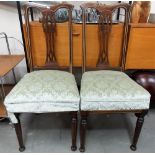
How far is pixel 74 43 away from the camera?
4.75 feet

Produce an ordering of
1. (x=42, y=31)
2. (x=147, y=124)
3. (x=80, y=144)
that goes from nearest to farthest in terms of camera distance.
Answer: (x=80, y=144) → (x=42, y=31) → (x=147, y=124)

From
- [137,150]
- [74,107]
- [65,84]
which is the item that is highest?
[65,84]

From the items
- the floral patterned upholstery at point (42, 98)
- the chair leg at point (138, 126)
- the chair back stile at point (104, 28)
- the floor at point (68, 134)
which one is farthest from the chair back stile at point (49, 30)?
the chair leg at point (138, 126)

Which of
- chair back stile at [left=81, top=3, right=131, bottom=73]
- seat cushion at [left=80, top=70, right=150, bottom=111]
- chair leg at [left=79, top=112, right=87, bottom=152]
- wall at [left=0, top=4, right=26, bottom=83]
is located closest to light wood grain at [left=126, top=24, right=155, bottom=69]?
chair back stile at [left=81, top=3, right=131, bottom=73]

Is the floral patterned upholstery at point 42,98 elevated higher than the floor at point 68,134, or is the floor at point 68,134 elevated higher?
the floral patterned upholstery at point 42,98

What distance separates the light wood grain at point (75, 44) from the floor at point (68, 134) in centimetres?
50

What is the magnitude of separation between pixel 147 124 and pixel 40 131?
3.02ft

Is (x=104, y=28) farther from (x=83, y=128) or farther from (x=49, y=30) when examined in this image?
(x=83, y=128)

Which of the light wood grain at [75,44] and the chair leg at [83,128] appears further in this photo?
the light wood grain at [75,44]

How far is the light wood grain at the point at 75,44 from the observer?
1.39 metres

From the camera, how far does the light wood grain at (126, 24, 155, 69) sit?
4.51 feet

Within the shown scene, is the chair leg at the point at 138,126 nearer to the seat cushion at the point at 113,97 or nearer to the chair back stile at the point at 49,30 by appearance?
the seat cushion at the point at 113,97

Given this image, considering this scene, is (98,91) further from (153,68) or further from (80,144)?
(153,68)

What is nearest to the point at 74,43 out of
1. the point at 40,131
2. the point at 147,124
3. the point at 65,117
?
the point at 65,117
